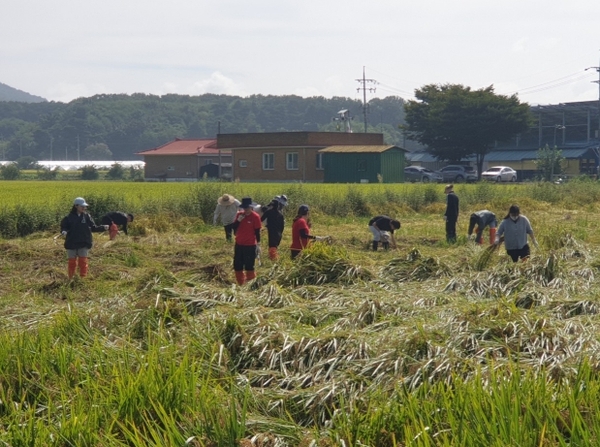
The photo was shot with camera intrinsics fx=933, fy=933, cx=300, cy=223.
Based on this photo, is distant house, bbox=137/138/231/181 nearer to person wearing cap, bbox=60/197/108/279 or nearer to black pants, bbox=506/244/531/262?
person wearing cap, bbox=60/197/108/279

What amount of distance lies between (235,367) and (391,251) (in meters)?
10.8

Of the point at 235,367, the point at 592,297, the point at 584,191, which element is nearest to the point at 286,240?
the point at 592,297

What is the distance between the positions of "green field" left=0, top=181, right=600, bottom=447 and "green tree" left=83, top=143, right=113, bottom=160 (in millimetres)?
141929

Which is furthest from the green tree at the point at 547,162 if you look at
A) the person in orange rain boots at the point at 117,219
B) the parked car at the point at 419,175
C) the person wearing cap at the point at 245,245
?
the person wearing cap at the point at 245,245

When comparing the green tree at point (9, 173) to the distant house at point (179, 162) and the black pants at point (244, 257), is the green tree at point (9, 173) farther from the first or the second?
the black pants at point (244, 257)

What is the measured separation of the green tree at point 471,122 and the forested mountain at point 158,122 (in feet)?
234

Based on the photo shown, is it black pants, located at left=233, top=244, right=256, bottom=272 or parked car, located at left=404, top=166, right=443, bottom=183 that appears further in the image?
parked car, located at left=404, top=166, right=443, bottom=183

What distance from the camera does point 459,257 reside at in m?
14.9

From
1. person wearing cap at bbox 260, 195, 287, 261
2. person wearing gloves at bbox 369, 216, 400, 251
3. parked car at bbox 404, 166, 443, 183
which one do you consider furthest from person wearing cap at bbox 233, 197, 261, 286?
parked car at bbox 404, 166, 443, 183

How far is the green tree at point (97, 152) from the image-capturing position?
153 metres

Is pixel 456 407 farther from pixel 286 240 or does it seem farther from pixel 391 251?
pixel 286 240

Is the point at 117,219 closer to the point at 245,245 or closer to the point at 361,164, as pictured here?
the point at 245,245

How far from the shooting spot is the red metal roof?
74.2m

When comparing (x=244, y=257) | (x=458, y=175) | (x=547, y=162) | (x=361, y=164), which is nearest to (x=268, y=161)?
(x=361, y=164)
